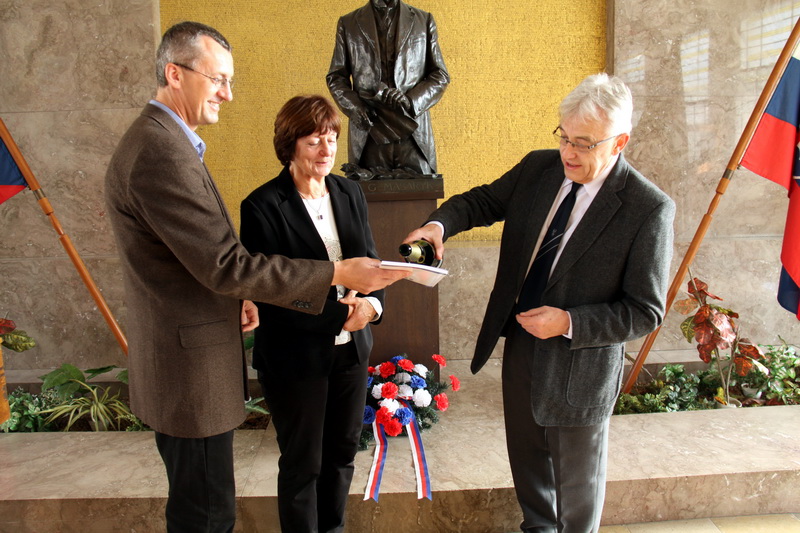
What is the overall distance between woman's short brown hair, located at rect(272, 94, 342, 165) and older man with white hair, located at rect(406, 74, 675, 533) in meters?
0.46

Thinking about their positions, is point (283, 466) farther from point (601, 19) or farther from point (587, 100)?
point (601, 19)

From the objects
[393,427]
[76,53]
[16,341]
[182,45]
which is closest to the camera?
[182,45]

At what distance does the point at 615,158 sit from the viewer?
69.2 inches

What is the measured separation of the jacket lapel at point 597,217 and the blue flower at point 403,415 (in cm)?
136

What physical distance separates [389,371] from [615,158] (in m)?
1.74

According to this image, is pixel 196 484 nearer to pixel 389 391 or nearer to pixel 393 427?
pixel 393 427

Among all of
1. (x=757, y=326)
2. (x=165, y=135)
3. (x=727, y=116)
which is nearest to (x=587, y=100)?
(x=165, y=135)

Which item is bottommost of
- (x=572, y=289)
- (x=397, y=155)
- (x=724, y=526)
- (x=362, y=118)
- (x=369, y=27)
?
(x=724, y=526)

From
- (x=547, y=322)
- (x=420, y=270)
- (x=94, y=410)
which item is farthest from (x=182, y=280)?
(x=94, y=410)

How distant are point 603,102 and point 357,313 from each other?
37.3 inches

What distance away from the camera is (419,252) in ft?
6.22

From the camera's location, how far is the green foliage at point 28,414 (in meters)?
3.24

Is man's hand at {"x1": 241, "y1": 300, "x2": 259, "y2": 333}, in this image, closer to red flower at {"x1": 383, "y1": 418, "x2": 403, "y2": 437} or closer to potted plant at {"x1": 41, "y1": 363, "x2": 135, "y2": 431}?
red flower at {"x1": 383, "y1": 418, "x2": 403, "y2": 437}

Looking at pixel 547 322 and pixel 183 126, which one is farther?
pixel 547 322
